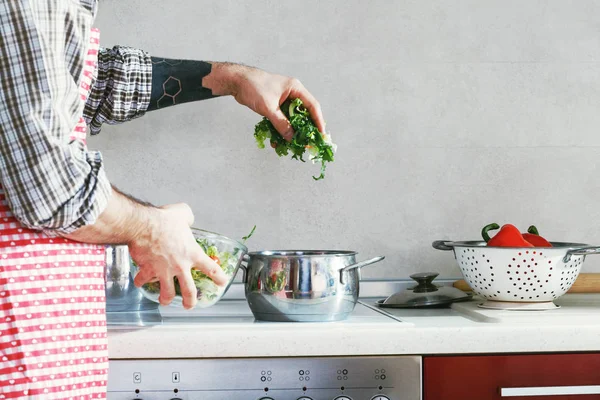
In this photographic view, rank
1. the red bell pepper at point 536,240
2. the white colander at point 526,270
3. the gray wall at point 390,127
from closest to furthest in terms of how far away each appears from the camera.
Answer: the white colander at point 526,270
the red bell pepper at point 536,240
the gray wall at point 390,127

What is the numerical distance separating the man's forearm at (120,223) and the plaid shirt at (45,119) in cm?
3

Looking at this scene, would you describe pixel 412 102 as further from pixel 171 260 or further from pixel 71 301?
pixel 71 301

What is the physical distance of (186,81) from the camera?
1481 mm

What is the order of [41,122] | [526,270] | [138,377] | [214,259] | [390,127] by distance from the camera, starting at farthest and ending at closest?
[390,127] → [526,270] → [214,259] → [138,377] → [41,122]

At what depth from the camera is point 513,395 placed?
→ 1230mm

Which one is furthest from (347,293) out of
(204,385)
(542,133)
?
(542,133)

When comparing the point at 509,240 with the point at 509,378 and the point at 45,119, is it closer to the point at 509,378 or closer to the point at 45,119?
the point at 509,378

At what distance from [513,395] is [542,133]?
82cm

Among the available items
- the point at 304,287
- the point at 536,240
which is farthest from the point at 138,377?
the point at 536,240

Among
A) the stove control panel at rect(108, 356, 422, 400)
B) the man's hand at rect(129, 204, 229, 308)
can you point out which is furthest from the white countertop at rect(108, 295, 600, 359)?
the man's hand at rect(129, 204, 229, 308)

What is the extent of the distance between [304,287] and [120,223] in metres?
0.41

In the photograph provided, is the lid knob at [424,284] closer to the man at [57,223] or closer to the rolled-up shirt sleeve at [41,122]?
the man at [57,223]

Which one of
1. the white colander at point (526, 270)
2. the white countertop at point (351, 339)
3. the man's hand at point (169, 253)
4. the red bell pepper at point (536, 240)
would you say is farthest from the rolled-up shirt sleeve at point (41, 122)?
the red bell pepper at point (536, 240)

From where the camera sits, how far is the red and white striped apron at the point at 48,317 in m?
0.93
